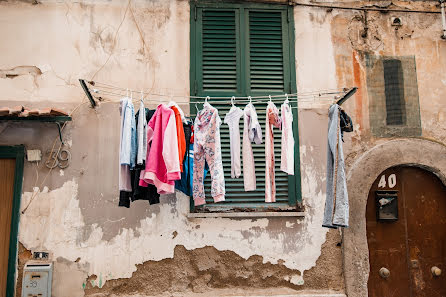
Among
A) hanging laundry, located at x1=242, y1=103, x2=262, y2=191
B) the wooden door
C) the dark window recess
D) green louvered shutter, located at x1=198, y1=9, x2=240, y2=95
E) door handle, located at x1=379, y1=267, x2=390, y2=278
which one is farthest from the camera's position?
the dark window recess

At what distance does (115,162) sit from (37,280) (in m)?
1.54

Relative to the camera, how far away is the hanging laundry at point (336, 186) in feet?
13.8

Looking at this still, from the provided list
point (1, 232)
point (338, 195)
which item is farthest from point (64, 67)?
point (338, 195)

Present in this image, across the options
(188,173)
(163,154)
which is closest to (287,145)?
(188,173)

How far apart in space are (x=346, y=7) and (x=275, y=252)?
3.34 metres

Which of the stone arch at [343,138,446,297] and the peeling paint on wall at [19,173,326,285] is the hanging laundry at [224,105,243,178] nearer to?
the peeling paint on wall at [19,173,326,285]

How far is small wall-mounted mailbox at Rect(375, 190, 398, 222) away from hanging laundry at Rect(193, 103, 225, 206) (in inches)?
85.9

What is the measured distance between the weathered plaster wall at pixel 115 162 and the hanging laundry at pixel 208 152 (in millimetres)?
703

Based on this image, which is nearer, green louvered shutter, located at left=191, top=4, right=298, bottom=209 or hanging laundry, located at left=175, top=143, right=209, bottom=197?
hanging laundry, located at left=175, top=143, right=209, bottom=197

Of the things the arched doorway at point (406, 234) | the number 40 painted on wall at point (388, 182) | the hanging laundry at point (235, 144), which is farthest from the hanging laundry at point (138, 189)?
the number 40 painted on wall at point (388, 182)

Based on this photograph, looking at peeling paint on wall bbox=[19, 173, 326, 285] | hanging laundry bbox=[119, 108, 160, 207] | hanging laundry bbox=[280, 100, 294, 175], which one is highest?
hanging laundry bbox=[280, 100, 294, 175]

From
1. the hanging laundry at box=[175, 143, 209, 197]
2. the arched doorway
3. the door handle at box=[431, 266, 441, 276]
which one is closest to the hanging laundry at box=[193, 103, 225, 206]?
the hanging laundry at box=[175, 143, 209, 197]

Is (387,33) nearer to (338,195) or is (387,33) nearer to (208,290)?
(338,195)

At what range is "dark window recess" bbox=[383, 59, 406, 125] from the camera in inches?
209
